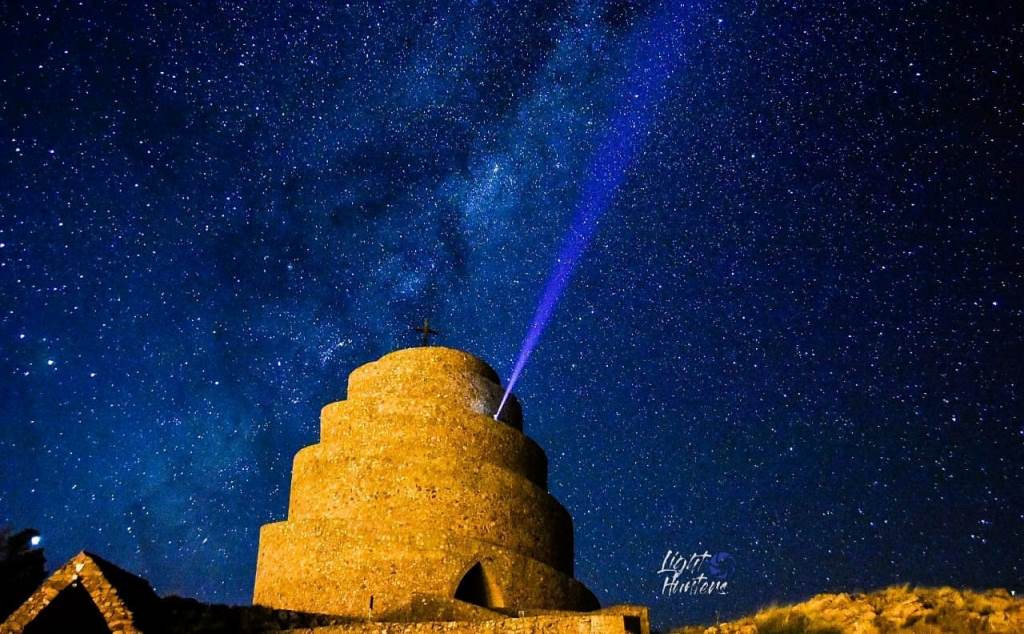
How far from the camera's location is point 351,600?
18.3 m

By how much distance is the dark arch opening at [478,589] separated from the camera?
19047 mm

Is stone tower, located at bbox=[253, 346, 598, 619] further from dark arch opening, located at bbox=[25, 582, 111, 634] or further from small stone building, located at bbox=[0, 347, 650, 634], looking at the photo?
dark arch opening, located at bbox=[25, 582, 111, 634]

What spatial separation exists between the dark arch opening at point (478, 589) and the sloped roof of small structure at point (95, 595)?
8.52 meters

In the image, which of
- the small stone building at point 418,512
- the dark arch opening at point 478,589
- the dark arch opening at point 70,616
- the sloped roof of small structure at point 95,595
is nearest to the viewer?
the sloped roof of small structure at point 95,595

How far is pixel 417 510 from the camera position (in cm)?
1983

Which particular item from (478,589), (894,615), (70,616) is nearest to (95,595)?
(70,616)

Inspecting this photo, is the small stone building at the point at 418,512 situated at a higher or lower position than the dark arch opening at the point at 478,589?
higher

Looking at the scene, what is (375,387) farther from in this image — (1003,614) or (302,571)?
(1003,614)

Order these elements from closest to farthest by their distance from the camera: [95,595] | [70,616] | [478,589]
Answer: [95,595], [70,616], [478,589]

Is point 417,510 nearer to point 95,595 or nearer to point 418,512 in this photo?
point 418,512

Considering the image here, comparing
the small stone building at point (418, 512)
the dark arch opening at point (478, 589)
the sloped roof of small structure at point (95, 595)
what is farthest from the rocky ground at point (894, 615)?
the sloped roof of small structure at point (95, 595)

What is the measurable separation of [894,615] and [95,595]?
44.9 feet

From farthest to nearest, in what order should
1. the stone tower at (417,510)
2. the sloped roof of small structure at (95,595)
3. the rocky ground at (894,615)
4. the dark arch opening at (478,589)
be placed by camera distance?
the dark arch opening at (478,589)
the stone tower at (417,510)
the rocky ground at (894,615)
the sloped roof of small structure at (95,595)

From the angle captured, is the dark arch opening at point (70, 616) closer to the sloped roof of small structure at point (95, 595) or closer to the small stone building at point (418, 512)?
the sloped roof of small structure at point (95, 595)
